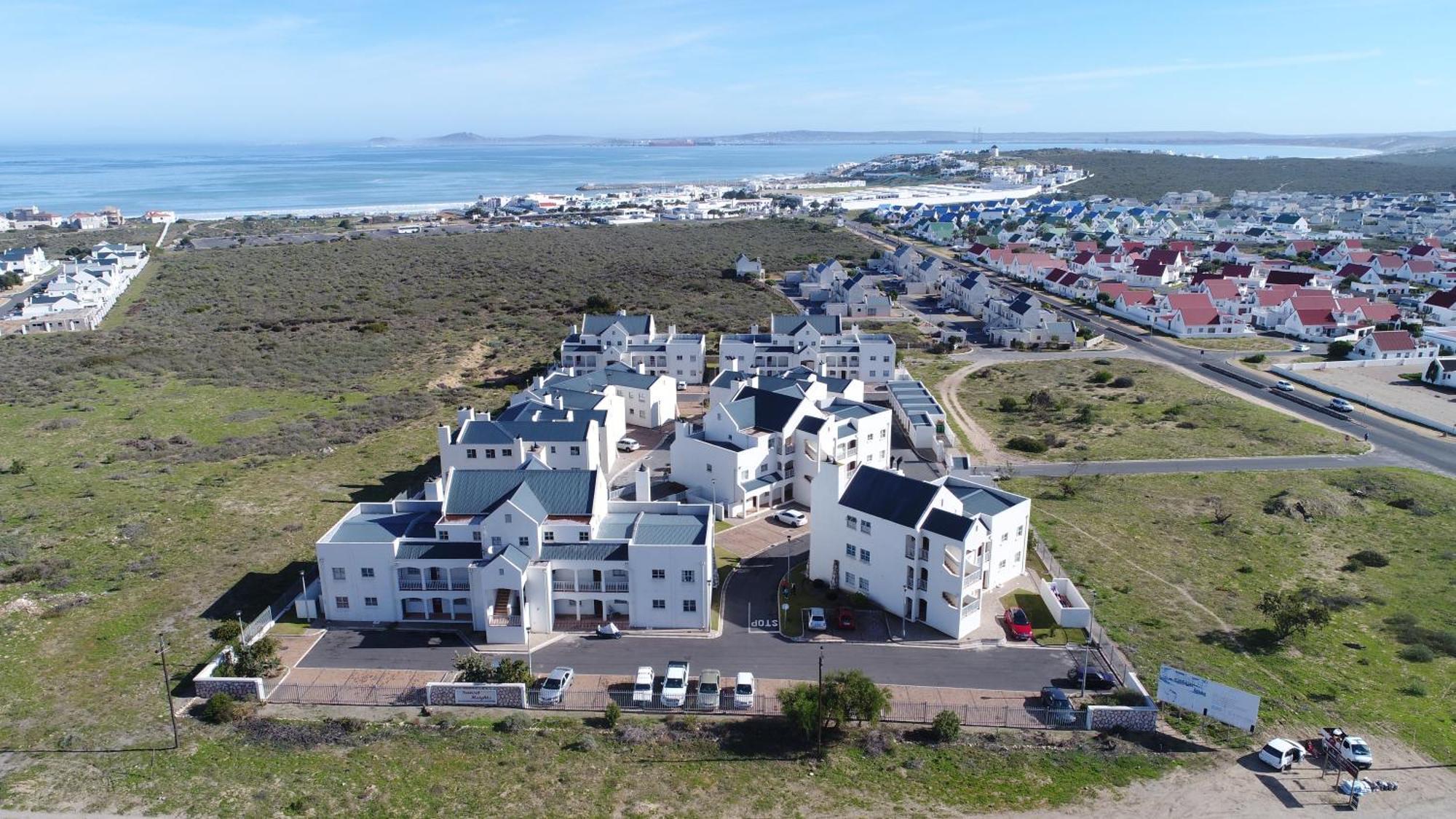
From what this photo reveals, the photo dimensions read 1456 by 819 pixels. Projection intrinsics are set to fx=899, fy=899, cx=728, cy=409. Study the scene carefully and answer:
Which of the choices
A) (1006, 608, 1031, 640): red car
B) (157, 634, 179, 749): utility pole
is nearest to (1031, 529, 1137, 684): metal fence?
(1006, 608, 1031, 640): red car

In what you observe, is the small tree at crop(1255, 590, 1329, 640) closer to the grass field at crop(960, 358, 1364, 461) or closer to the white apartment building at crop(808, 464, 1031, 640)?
the white apartment building at crop(808, 464, 1031, 640)

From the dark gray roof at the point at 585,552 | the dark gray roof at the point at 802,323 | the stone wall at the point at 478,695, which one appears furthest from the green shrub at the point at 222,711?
the dark gray roof at the point at 802,323

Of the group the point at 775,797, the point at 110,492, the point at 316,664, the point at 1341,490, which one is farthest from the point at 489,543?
the point at 1341,490

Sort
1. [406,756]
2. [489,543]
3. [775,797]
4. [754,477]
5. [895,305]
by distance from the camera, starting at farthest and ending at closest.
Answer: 1. [895,305]
2. [754,477]
3. [489,543]
4. [406,756]
5. [775,797]

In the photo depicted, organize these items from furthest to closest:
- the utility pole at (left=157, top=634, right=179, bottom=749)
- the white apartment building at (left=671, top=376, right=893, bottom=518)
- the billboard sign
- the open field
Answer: the white apartment building at (left=671, top=376, right=893, bottom=518), the open field, the billboard sign, the utility pole at (left=157, top=634, right=179, bottom=749)

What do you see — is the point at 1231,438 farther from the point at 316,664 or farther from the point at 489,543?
the point at 316,664

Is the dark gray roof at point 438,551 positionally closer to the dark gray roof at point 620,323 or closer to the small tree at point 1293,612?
the small tree at point 1293,612
